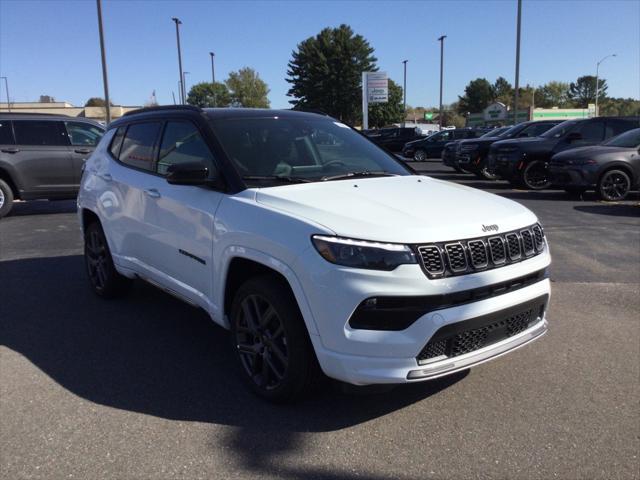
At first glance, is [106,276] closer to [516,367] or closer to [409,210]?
[409,210]

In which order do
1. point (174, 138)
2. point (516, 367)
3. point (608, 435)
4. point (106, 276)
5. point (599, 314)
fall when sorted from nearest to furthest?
1. point (608, 435)
2. point (516, 367)
3. point (174, 138)
4. point (599, 314)
5. point (106, 276)

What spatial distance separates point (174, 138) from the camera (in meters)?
4.36

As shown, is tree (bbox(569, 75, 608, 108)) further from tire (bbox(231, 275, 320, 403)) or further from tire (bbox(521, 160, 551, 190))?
tire (bbox(231, 275, 320, 403))

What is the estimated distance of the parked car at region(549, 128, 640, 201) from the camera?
11656 millimetres

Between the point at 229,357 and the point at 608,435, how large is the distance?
251 centimetres

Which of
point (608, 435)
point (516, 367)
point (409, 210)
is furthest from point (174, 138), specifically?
point (608, 435)

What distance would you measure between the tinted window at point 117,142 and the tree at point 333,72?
2671 inches

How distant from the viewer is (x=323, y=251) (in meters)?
2.84

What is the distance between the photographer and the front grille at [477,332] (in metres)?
2.86

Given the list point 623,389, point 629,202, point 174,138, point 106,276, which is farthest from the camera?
point 629,202

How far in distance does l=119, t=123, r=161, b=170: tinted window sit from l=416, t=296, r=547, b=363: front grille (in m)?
2.81

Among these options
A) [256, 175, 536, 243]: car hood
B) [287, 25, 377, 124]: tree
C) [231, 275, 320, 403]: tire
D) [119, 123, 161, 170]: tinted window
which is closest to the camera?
[256, 175, 536, 243]: car hood

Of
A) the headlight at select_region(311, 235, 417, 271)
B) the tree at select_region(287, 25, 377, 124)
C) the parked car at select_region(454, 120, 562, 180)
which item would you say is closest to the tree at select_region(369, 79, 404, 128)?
the tree at select_region(287, 25, 377, 124)

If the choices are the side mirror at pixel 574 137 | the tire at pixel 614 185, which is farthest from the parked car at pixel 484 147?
the tire at pixel 614 185
